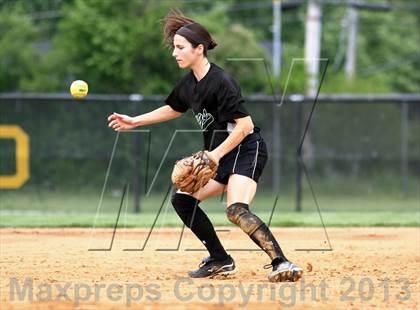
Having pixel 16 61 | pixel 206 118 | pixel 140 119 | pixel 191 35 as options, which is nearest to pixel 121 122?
pixel 140 119

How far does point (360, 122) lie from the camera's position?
1772 cm

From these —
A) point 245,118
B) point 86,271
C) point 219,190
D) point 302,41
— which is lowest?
point 302,41

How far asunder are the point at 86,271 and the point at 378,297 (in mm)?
2732

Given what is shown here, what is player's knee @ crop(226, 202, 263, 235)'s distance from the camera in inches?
302

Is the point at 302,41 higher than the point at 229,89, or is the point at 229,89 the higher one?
the point at 229,89

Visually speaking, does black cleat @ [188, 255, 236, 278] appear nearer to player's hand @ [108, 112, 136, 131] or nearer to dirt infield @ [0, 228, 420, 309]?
dirt infield @ [0, 228, 420, 309]

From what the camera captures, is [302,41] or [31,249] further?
[302,41]

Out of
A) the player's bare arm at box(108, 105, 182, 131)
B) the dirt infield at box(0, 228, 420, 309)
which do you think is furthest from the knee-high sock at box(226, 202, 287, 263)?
the player's bare arm at box(108, 105, 182, 131)

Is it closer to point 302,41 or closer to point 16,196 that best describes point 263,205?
point 16,196

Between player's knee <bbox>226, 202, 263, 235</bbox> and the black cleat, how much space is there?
57cm

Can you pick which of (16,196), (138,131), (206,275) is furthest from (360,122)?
(206,275)

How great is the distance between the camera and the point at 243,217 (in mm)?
7680

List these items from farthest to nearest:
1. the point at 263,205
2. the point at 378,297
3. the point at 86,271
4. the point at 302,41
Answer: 1. the point at 302,41
2. the point at 263,205
3. the point at 86,271
4. the point at 378,297

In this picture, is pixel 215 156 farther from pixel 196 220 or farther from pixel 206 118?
pixel 196 220
